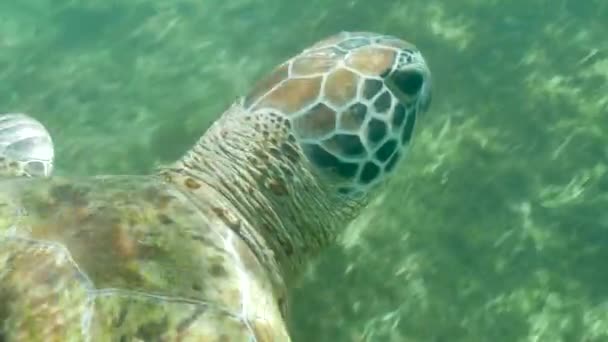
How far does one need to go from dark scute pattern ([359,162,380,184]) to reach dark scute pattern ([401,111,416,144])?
0.19m

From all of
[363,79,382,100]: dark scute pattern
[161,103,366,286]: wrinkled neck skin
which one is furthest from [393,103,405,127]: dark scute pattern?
[161,103,366,286]: wrinkled neck skin

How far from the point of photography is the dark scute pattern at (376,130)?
10.1ft

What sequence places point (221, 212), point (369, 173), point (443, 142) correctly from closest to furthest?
point (221, 212) < point (369, 173) < point (443, 142)

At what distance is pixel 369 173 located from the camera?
3.11 m

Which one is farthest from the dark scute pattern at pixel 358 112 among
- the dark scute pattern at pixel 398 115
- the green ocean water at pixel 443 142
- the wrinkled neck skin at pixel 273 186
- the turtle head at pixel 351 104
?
the green ocean water at pixel 443 142

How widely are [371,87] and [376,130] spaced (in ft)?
0.65

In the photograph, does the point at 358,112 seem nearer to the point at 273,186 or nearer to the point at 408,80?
the point at 408,80

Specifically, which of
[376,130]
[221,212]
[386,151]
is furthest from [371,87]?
[221,212]

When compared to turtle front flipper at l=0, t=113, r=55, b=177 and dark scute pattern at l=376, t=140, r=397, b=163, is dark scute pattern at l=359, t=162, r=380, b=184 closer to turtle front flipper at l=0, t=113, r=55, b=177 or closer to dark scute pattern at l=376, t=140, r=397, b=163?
dark scute pattern at l=376, t=140, r=397, b=163

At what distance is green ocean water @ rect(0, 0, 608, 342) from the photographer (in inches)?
120

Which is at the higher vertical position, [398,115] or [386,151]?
[398,115]

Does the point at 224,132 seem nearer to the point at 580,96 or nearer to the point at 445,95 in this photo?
the point at 445,95

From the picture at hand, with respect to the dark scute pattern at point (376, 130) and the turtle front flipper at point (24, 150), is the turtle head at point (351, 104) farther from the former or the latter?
the turtle front flipper at point (24, 150)

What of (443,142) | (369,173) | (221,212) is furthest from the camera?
(443,142)
